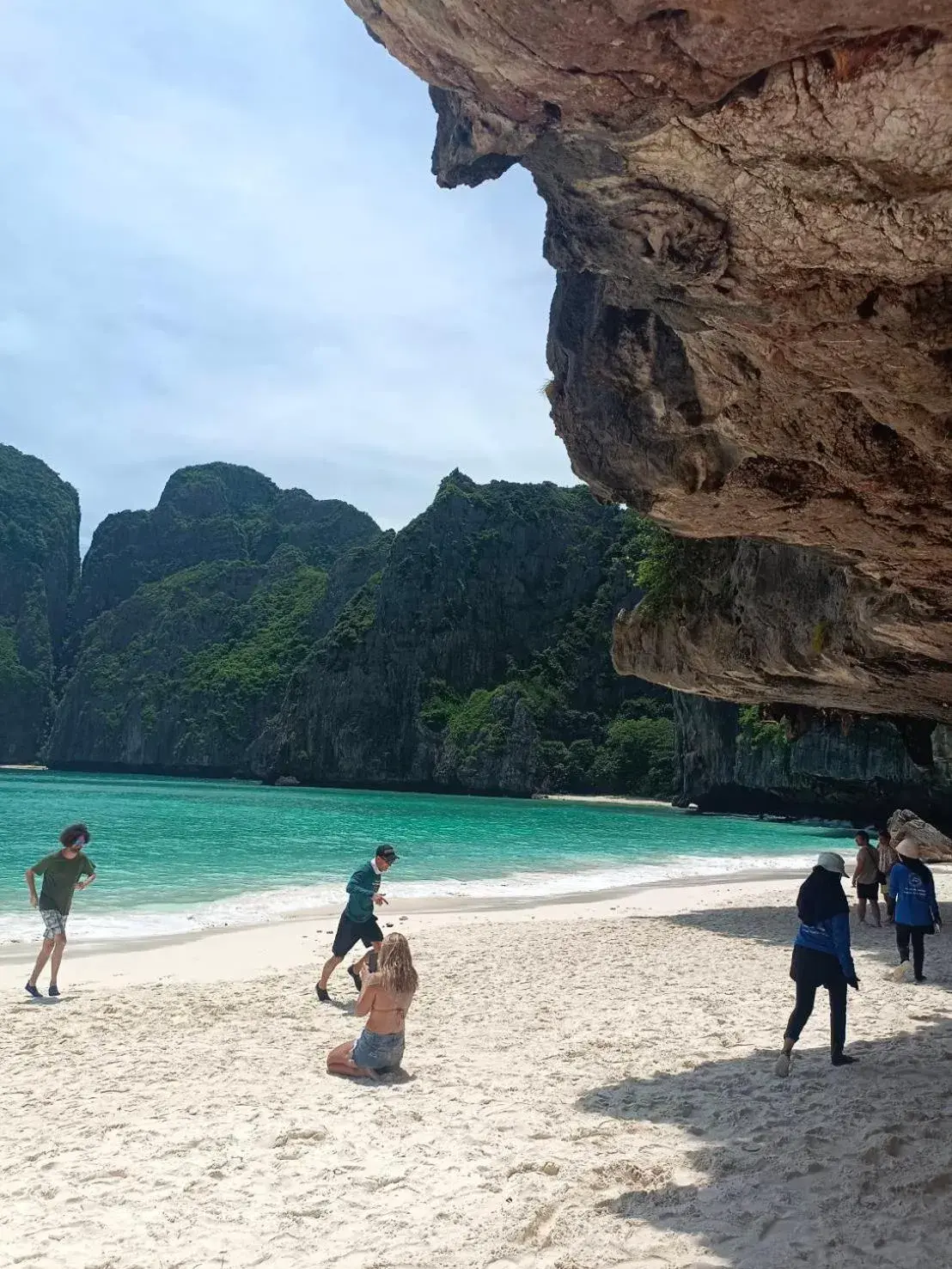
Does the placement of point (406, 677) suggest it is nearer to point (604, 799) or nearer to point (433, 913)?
point (604, 799)

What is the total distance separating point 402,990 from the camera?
606 centimetres

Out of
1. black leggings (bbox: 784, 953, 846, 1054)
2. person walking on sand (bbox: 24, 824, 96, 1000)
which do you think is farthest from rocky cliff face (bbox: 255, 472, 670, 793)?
black leggings (bbox: 784, 953, 846, 1054)

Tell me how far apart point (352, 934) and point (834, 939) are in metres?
4.27

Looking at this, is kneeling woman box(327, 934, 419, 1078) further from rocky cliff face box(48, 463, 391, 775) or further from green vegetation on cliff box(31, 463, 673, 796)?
rocky cliff face box(48, 463, 391, 775)

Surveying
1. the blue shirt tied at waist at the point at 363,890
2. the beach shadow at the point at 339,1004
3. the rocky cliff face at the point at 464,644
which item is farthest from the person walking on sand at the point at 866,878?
the rocky cliff face at the point at 464,644

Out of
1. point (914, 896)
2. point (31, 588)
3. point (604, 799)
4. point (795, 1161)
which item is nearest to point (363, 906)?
point (795, 1161)

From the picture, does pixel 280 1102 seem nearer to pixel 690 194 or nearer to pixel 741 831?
pixel 690 194

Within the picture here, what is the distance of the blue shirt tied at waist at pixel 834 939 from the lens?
18.4 feet

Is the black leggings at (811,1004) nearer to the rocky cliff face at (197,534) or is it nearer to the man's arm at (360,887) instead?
the man's arm at (360,887)

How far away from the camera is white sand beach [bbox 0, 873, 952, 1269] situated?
3.78m

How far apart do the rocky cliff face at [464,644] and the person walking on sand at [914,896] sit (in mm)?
88987

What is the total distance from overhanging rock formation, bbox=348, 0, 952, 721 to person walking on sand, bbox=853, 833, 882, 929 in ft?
26.4

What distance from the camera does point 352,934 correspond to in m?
8.20

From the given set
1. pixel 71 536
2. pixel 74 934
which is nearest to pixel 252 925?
pixel 74 934
